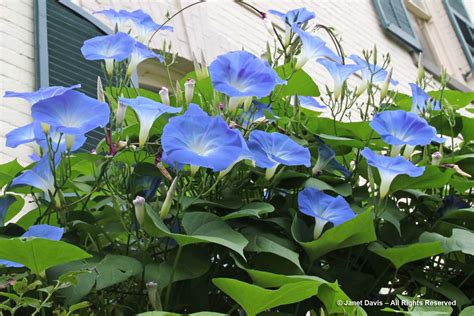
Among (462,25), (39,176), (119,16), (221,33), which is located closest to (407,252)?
(39,176)

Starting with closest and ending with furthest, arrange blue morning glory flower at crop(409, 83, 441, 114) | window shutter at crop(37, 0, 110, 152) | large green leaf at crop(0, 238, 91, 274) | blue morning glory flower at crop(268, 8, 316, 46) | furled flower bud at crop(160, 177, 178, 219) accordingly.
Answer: large green leaf at crop(0, 238, 91, 274) → furled flower bud at crop(160, 177, 178, 219) → blue morning glory flower at crop(409, 83, 441, 114) → blue morning glory flower at crop(268, 8, 316, 46) → window shutter at crop(37, 0, 110, 152)

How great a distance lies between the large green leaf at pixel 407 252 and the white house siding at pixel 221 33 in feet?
1.78

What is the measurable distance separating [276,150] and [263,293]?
259 millimetres

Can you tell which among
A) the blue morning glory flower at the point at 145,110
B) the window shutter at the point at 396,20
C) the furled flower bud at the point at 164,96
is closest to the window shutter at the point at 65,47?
the furled flower bud at the point at 164,96

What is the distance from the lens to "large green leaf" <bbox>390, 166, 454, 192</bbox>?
1188 millimetres

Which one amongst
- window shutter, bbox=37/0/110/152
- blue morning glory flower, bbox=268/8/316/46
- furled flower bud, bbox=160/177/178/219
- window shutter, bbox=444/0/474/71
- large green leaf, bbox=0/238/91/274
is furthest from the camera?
window shutter, bbox=444/0/474/71

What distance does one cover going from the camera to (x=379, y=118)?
45.8 inches

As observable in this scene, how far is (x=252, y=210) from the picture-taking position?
1018 millimetres

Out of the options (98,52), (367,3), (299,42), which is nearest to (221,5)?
(367,3)

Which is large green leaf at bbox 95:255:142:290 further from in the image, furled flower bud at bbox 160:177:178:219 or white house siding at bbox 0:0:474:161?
white house siding at bbox 0:0:474:161

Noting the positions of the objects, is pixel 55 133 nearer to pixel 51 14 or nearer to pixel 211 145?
pixel 211 145

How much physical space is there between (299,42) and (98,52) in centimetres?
39

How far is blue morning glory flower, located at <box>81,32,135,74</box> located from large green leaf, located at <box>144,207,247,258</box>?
0.28 metres

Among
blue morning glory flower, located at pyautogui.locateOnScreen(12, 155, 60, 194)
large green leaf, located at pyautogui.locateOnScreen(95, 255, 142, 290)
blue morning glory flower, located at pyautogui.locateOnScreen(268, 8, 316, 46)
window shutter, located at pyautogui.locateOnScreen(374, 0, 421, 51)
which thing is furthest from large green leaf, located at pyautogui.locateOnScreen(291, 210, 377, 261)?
window shutter, located at pyautogui.locateOnScreen(374, 0, 421, 51)
